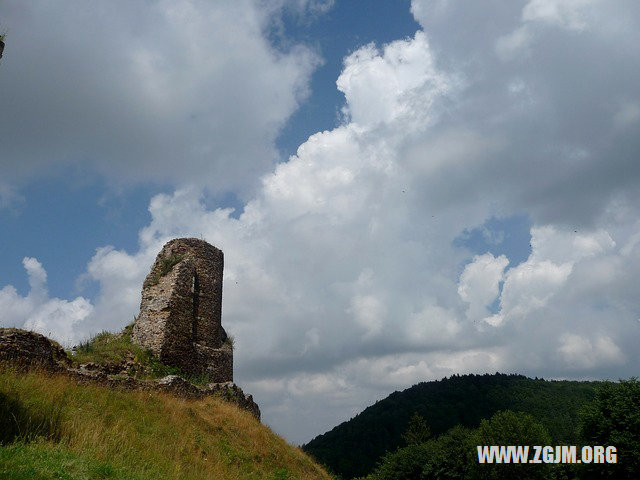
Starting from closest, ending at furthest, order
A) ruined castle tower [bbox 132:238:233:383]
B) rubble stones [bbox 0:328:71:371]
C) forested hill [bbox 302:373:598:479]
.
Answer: rubble stones [bbox 0:328:71:371] → ruined castle tower [bbox 132:238:233:383] → forested hill [bbox 302:373:598:479]

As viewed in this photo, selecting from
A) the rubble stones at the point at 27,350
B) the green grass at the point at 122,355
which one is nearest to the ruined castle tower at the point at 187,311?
the green grass at the point at 122,355

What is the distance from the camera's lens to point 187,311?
22.4 meters

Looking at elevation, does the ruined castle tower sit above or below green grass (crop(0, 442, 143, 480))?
above

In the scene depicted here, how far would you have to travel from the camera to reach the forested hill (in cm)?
9425

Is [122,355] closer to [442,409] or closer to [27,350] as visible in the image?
[27,350]

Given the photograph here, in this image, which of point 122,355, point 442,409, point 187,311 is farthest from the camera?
point 442,409

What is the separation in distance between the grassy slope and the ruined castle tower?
378 cm

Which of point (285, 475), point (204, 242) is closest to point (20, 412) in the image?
point (285, 475)

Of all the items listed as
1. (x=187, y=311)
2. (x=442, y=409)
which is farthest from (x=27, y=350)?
(x=442, y=409)

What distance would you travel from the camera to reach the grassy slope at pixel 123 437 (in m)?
8.44

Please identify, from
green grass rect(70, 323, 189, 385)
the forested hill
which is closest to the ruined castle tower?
green grass rect(70, 323, 189, 385)

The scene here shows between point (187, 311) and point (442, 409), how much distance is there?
106m

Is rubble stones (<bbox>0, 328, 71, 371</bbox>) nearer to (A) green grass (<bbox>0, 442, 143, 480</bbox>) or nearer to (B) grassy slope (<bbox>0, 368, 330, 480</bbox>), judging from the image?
(B) grassy slope (<bbox>0, 368, 330, 480</bbox>)

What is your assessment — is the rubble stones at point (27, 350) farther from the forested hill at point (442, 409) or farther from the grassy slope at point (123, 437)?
the forested hill at point (442, 409)
